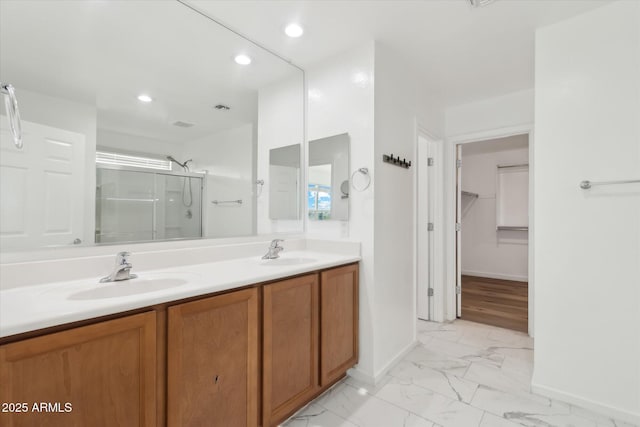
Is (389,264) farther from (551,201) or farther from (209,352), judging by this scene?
(209,352)

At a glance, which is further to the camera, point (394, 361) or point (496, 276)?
point (496, 276)

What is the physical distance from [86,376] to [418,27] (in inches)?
95.9

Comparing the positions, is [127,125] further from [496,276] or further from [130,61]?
[496,276]

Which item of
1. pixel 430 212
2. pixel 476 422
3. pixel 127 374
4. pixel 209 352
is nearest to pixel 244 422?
pixel 209 352

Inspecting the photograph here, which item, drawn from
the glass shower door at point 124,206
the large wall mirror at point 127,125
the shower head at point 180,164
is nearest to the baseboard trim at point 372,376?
the large wall mirror at point 127,125

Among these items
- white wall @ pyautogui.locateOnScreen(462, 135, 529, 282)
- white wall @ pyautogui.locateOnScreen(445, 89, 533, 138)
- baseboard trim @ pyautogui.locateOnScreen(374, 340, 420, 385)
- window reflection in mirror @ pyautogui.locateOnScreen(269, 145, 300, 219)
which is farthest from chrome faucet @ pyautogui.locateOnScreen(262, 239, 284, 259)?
white wall @ pyautogui.locateOnScreen(462, 135, 529, 282)

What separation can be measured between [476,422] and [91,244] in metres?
2.22

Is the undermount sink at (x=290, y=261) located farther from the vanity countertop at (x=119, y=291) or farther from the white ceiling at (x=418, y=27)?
the white ceiling at (x=418, y=27)

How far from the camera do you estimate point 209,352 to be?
1189mm

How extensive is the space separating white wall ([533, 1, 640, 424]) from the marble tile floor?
0.56 ft

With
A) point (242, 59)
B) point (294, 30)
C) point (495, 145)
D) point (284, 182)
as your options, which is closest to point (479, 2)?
point (294, 30)

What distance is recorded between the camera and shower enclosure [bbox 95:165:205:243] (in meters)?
1.46

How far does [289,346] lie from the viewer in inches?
61.2

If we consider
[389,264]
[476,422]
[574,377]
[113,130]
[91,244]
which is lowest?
[476,422]
